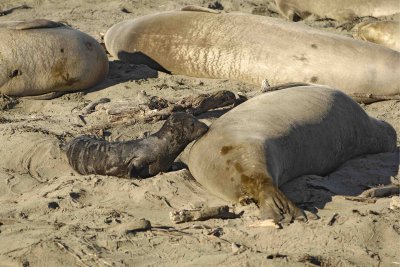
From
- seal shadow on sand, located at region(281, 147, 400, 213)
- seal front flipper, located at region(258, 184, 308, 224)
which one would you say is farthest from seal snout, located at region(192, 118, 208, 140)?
seal front flipper, located at region(258, 184, 308, 224)

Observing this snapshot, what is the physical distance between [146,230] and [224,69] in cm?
380

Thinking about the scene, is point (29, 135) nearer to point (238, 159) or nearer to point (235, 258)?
point (238, 159)

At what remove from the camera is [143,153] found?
17.8 ft

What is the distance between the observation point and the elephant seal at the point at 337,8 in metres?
10.4

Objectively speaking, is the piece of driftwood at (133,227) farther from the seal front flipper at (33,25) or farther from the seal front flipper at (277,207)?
the seal front flipper at (33,25)

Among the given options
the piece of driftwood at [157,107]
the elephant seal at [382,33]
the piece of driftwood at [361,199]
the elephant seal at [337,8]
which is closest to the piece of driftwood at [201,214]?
the piece of driftwood at [361,199]

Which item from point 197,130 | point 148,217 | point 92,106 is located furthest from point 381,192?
point 92,106

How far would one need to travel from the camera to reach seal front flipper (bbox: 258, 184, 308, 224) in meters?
4.43

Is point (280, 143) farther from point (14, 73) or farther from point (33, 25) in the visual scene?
point (33, 25)

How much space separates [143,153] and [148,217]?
32.8 inches

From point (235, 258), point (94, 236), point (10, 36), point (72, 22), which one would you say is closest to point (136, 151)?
point (94, 236)

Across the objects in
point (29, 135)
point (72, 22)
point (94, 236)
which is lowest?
point (72, 22)

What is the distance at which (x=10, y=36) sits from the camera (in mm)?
7617

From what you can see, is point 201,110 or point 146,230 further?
point 201,110
